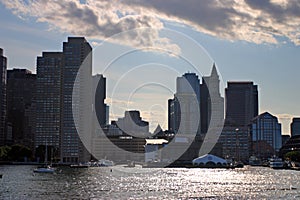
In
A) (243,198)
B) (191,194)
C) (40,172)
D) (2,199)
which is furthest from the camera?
(40,172)

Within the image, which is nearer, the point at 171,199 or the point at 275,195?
the point at 171,199

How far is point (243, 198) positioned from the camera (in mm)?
68062

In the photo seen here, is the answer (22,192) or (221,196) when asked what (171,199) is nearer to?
(221,196)

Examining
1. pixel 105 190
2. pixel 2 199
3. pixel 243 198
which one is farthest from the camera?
pixel 105 190

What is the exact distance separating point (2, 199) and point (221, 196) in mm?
27231

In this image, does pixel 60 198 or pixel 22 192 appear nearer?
pixel 60 198

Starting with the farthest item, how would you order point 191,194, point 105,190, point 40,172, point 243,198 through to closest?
point 40,172 → point 105,190 → point 191,194 → point 243,198

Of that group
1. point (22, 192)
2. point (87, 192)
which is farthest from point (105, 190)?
point (22, 192)

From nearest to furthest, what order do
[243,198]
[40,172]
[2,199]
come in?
[2,199] < [243,198] < [40,172]

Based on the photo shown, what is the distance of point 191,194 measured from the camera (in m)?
72.9

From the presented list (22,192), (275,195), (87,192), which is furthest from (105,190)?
(275,195)

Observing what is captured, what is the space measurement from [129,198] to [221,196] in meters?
12.9

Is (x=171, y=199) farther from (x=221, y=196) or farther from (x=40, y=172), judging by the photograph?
(x=40, y=172)

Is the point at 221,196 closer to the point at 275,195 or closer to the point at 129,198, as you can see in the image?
the point at 275,195
